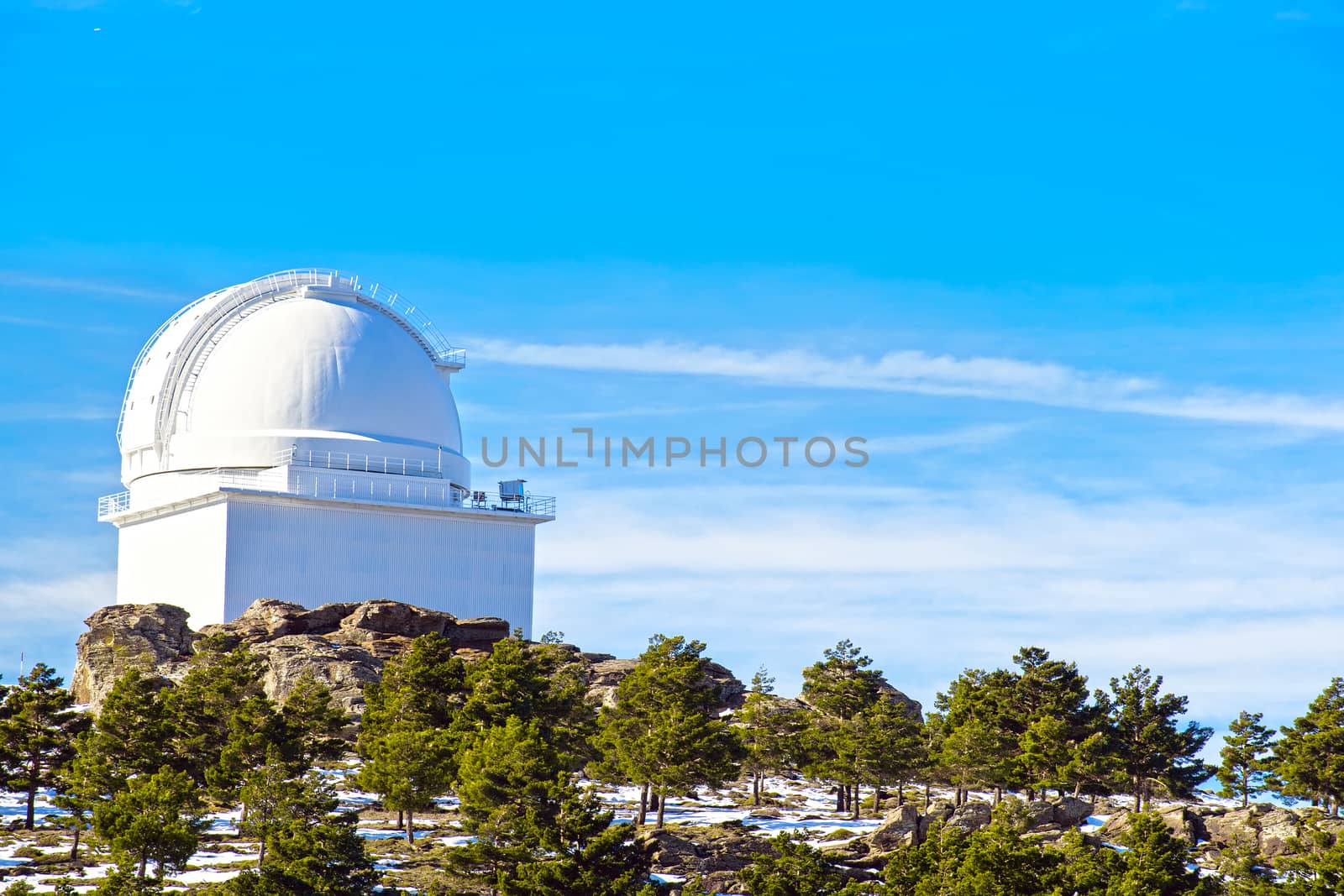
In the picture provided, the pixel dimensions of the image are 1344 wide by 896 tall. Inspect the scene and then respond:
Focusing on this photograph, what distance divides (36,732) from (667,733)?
49.9ft

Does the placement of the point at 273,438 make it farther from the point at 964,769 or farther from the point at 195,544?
the point at 964,769

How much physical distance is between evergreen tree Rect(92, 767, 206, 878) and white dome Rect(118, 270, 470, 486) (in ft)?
76.5

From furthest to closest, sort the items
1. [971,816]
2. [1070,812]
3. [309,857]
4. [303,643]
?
[303,643], [1070,812], [971,816], [309,857]

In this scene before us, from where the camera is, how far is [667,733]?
138 ft

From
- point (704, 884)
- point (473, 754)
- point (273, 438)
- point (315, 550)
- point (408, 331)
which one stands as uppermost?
point (408, 331)

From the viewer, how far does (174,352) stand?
60.4 meters

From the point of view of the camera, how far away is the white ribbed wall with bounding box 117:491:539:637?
55.5 meters

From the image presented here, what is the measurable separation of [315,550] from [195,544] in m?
4.02

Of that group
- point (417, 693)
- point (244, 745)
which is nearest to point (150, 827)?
point (244, 745)

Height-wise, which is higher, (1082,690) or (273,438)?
(273,438)

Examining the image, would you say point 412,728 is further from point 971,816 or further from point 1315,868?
point 1315,868

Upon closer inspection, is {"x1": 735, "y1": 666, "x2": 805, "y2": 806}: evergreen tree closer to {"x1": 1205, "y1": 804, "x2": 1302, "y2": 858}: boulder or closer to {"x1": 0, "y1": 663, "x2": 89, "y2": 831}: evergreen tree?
{"x1": 1205, "y1": 804, "x2": 1302, "y2": 858}: boulder

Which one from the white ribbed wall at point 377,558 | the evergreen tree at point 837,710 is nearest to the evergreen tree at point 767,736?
the evergreen tree at point 837,710

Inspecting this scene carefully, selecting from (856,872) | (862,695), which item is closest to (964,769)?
(862,695)
